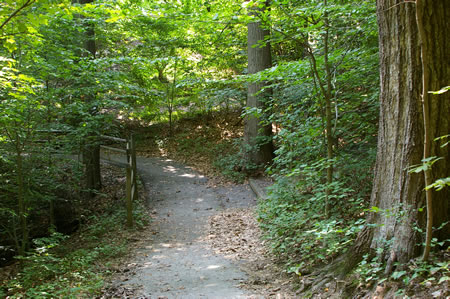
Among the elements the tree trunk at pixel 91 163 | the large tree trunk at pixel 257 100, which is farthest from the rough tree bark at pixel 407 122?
the tree trunk at pixel 91 163

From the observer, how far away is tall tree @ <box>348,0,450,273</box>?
286cm

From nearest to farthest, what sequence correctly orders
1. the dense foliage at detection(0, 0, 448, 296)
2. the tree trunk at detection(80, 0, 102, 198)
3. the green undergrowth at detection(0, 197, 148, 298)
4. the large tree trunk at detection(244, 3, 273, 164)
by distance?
the dense foliage at detection(0, 0, 448, 296)
the green undergrowth at detection(0, 197, 148, 298)
the tree trunk at detection(80, 0, 102, 198)
the large tree trunk at detection(244, 3, 273, 164)

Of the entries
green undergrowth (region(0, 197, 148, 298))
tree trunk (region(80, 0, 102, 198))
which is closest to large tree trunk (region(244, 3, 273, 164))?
green undergrowth (region(0, 197, 148, 298))

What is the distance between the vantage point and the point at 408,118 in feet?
9.84

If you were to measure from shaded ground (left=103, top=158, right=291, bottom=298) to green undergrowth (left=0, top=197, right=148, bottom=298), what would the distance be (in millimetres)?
380

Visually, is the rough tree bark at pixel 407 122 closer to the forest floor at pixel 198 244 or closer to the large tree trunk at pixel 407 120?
the large tree trunk at pixel 407 120

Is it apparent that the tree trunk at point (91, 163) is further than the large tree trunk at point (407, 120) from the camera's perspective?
Yes

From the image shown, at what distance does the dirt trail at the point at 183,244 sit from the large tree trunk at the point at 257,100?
137cm

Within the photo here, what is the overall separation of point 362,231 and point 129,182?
591cm

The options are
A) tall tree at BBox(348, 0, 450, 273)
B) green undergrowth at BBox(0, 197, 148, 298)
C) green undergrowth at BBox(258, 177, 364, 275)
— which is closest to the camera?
tall tree at BBox(348, 0, 450, 273)

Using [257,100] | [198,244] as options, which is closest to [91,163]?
[198,244]

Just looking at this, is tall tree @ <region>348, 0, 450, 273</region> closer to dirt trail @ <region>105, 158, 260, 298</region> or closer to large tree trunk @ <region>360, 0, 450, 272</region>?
large tree trunk @ <region>360, 0, 450, 272</region>

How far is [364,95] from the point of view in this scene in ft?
17.0

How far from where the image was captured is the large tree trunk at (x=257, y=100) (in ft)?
35.5
